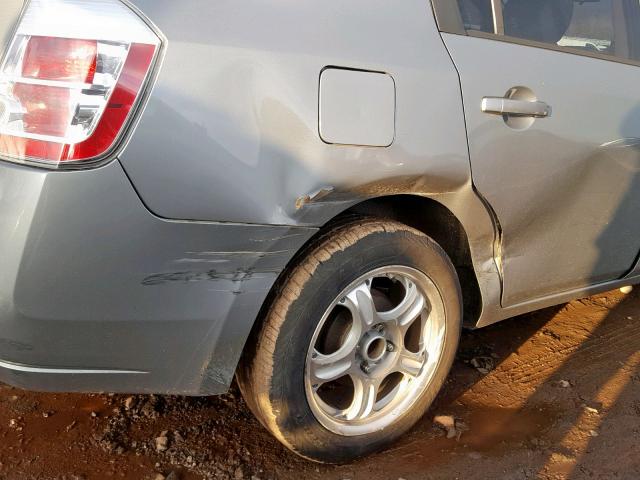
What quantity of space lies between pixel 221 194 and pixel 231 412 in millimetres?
1160

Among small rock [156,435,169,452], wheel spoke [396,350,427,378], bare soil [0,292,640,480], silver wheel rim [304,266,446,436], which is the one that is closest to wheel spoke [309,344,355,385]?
silver wheel rim [304,266,446,436]

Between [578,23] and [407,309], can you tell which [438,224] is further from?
[578,23]

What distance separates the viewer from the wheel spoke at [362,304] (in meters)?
2.12

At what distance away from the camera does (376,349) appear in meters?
2.27

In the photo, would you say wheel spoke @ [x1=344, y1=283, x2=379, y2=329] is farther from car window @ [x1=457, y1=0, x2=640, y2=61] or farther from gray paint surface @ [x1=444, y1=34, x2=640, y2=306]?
car window @ [x1=457, y1=0, x2=640, y2=61]

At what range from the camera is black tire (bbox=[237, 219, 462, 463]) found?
1.95m

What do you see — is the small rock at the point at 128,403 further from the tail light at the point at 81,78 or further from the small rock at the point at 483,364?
the small rock at the point at 483,364

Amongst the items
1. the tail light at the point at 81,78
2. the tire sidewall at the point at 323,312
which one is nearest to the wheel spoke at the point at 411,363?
the tire sidewall at the point at 323,312

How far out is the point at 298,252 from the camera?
1978 mm

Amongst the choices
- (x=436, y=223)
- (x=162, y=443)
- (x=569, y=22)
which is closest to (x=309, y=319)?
(x=436, y=223)

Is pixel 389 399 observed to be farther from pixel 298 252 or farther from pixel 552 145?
pixel 552 145

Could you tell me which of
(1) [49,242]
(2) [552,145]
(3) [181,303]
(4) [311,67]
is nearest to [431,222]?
(2) [552,145]

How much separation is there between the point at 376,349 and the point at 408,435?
1.49ft

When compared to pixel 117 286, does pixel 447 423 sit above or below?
below
